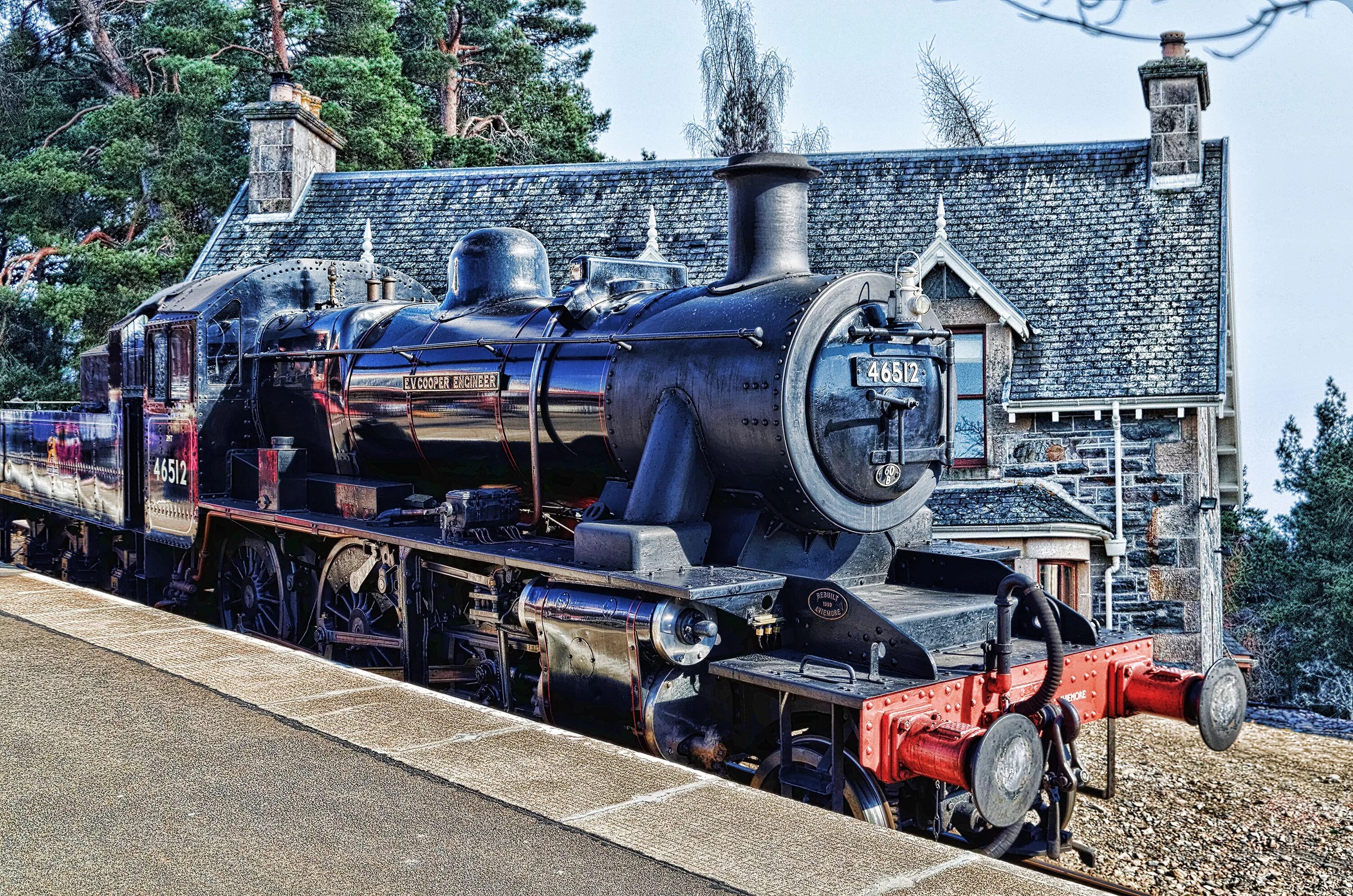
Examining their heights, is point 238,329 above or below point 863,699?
above

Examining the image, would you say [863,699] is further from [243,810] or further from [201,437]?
[201,437]

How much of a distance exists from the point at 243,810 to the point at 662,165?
12.7 m

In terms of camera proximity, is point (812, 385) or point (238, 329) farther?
point (238, 329)

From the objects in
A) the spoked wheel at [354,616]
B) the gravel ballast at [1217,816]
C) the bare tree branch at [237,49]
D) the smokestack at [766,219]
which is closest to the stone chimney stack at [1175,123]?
the gravel ballast at [1217,816]

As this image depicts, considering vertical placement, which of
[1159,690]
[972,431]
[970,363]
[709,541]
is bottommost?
[1159,690]

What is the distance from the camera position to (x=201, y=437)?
862 centimetres

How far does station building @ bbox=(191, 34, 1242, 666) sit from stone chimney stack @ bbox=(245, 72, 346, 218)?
205 cm

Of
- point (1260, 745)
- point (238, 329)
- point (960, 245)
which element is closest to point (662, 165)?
point (960, 245)

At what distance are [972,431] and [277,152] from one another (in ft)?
35.7

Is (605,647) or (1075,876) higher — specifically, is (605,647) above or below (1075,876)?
above

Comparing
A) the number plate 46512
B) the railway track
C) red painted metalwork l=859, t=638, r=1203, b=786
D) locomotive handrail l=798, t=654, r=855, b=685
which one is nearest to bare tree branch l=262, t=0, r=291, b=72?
the number plate 46512

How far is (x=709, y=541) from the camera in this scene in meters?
5.74

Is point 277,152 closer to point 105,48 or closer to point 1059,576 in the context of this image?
point 1059,576

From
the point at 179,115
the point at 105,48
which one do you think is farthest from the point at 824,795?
the point at 105,48
